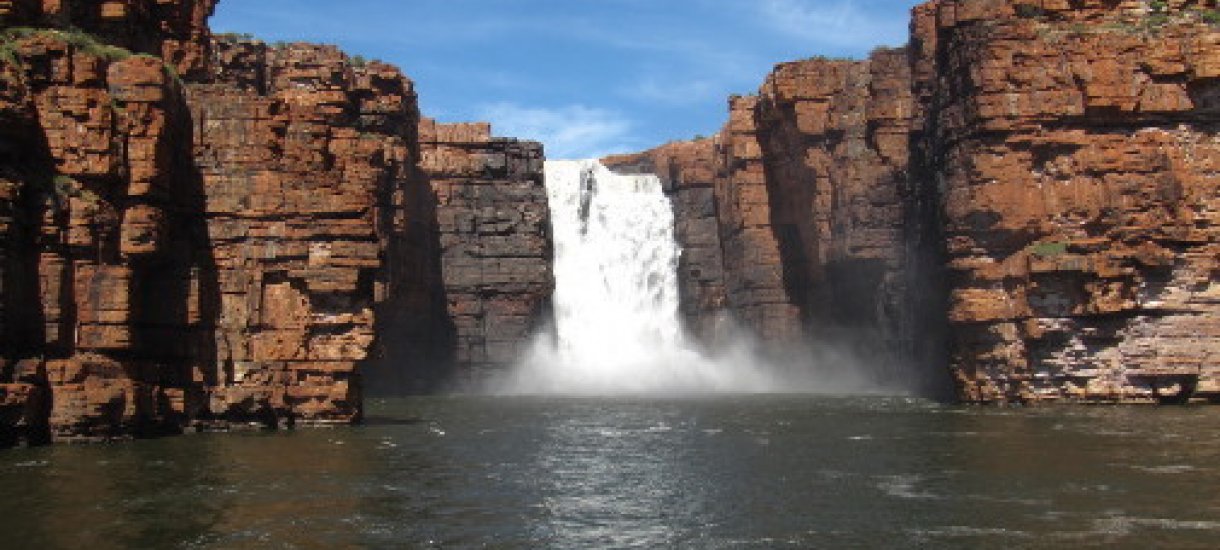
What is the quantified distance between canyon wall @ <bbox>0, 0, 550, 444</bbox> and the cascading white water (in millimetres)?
38755

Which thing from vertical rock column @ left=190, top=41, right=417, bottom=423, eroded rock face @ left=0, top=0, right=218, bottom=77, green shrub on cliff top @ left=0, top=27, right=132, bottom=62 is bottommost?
vertical rock column @ left=190, top=41, right=417, bottom=423

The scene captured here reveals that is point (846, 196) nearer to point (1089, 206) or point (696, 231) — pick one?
point (696, 231)

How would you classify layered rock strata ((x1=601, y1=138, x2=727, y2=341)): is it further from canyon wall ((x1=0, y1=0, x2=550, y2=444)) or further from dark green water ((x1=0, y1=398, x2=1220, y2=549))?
dark green water ((x1=0, y1=398, x2=1220, y2=549))

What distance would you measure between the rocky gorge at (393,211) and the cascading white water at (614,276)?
16.9 metres

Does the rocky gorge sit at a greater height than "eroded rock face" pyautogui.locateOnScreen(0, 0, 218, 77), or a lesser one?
lesser

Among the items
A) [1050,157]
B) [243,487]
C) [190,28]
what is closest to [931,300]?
[1050,157]

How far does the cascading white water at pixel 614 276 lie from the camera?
8562 centimetres

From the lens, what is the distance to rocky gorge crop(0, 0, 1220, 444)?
3291cm

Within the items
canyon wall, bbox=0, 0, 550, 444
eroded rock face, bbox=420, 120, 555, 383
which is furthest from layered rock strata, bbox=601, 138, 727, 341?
canyon wall, bbox=0, 0, 550, 444

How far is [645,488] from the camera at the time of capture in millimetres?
25078

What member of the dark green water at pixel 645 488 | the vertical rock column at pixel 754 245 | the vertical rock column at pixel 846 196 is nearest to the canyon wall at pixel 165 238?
the dark green water at pixel 645 488

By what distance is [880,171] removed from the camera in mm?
67750

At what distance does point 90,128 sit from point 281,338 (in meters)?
8.90

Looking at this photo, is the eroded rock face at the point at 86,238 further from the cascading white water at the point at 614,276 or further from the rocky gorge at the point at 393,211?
the cascading white water at the point at 614,276
